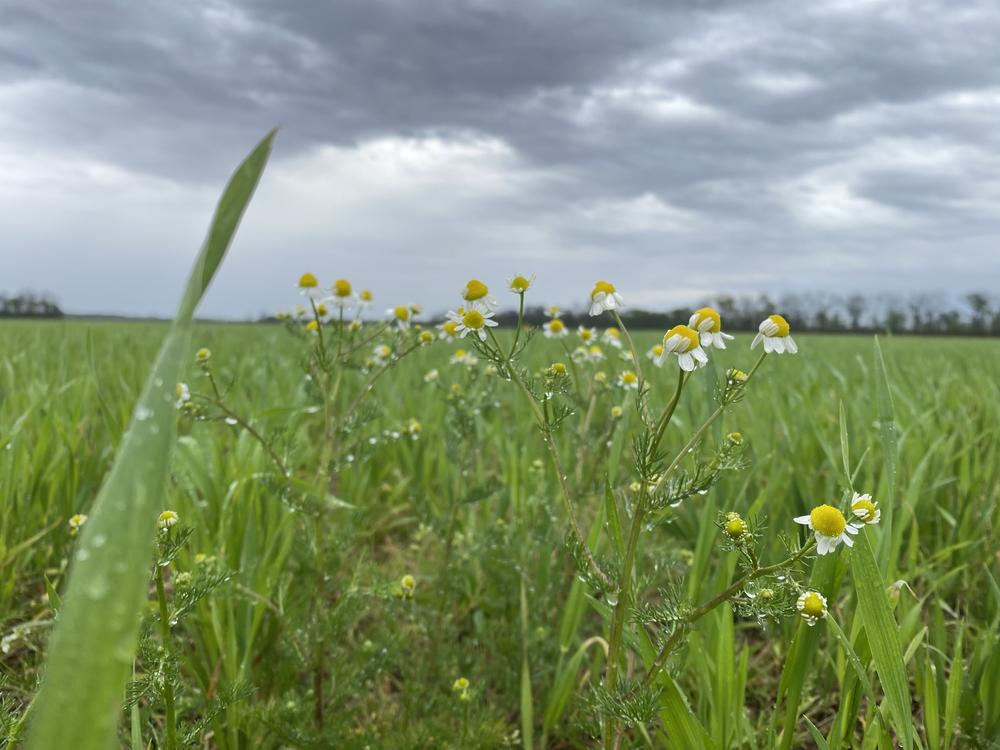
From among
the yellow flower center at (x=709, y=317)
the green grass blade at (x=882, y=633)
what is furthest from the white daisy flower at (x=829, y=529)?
the yellow flower center at (x=709, y=317)

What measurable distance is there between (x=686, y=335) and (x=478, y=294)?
19.4 inches

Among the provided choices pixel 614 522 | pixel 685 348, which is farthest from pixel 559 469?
pixel 685 348

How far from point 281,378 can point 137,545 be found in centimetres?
494

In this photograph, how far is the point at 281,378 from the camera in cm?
526

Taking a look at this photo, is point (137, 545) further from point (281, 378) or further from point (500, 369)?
point (281, 378)

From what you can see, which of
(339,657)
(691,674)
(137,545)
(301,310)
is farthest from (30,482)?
(137,545)

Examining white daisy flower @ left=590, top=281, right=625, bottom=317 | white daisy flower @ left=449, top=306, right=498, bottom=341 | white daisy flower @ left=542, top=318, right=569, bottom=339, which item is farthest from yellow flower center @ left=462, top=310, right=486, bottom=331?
white daisy flower @ left=542, top=318, right=569, bottom=339

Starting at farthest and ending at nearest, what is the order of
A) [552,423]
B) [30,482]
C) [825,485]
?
[825,485] → [30,482] → [552,423]

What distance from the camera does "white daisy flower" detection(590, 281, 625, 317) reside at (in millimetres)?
1404

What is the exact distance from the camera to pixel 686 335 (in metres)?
1.19

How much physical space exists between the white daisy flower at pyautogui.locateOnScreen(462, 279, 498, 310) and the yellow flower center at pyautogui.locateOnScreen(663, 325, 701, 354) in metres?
0.43

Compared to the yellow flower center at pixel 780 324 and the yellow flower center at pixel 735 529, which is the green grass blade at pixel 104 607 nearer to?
the yellow flower center at pixel 735 529

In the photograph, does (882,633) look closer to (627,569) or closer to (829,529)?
(829,529)

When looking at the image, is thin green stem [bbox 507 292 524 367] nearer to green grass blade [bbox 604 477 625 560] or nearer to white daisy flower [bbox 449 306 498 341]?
white daisy flower [bbox 449 306 498 341]
